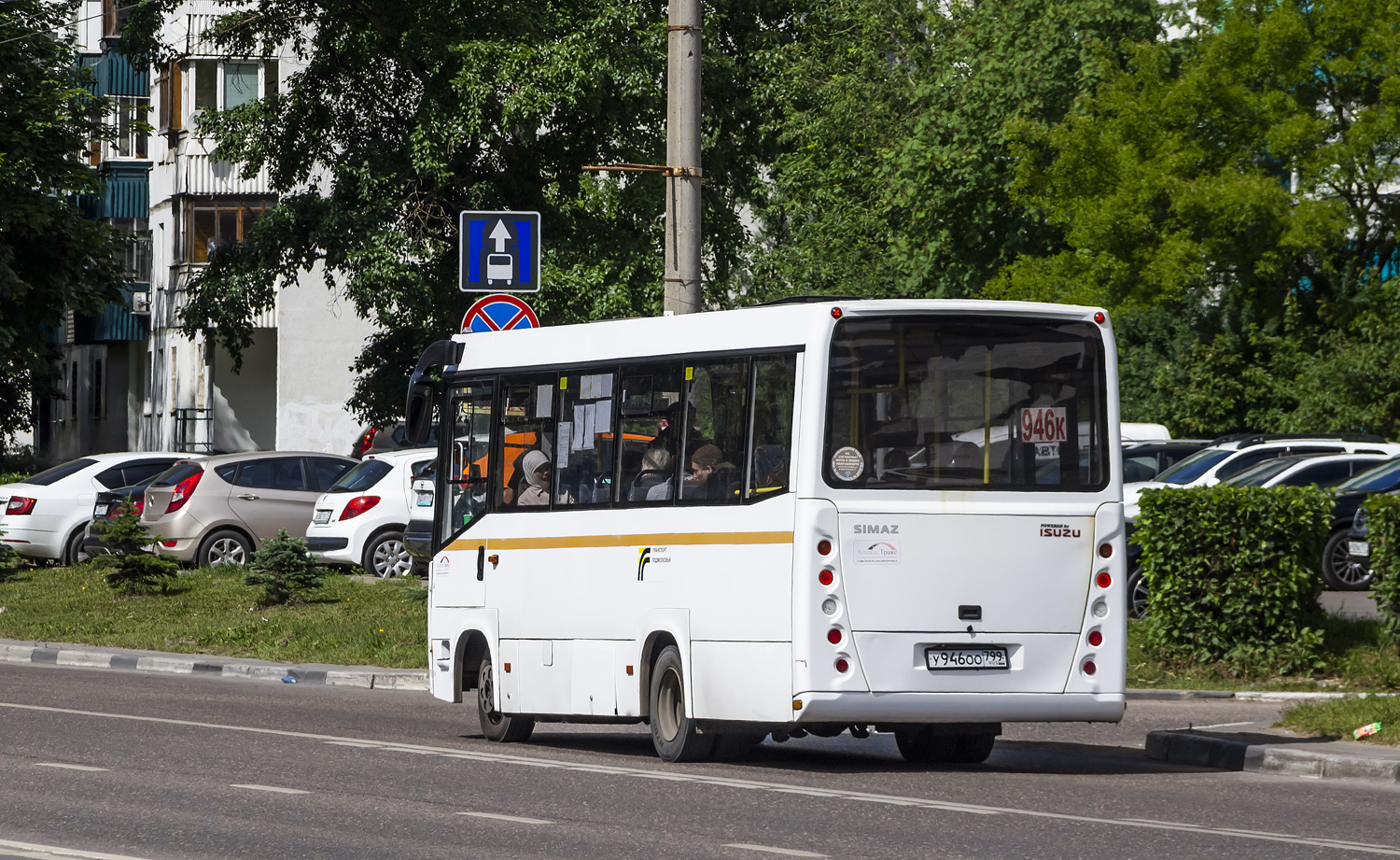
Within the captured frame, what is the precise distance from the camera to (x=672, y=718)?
41.1ft

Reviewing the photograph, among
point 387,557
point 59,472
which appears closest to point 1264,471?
point 387,557

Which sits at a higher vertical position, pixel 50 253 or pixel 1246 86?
pixel 1246 86

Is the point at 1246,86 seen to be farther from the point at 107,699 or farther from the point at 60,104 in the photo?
the point at 107,699

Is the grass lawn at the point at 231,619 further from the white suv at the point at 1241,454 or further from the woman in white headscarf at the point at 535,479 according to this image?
the white suv at the point at 1241,454

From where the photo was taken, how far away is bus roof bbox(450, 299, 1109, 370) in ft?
38.5

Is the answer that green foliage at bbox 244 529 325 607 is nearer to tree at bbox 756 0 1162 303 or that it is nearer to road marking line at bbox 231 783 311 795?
road marking line at bbox 231 783 311 795

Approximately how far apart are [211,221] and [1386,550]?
138ft

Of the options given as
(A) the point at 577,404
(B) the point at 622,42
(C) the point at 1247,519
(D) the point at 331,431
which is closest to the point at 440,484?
(A) the point at 577,404

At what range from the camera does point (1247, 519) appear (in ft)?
53.3

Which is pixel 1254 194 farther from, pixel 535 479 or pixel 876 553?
pixel 876 553

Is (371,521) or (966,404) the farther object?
(371,521)

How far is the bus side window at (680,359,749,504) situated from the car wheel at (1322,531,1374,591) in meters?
14.6

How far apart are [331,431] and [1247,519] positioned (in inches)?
1596

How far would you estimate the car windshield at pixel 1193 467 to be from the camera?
90.5 feet
